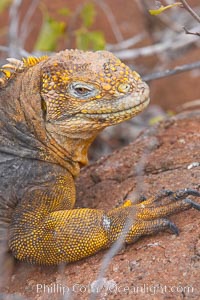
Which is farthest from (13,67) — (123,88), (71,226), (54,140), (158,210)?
(158,210)

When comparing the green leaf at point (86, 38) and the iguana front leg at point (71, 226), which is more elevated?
the iguana front leg at point (71, 226)

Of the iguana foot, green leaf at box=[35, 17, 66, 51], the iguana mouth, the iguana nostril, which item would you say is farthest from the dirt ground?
green leaf at box=[35, 17, 66, 51]

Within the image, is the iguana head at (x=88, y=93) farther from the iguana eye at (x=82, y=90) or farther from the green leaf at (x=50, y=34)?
the green leaf at (x=50, y=34)

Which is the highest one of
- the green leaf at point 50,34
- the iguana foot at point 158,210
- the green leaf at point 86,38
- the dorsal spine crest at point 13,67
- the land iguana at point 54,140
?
the dorsal spine crest at point 13,67

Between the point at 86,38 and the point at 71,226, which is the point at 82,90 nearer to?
the point at 71,226

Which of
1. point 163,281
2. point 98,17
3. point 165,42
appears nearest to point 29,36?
point 98,17

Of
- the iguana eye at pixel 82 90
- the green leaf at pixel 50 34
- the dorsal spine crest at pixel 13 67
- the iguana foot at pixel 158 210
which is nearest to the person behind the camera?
the iguana foot at pixel 158 210

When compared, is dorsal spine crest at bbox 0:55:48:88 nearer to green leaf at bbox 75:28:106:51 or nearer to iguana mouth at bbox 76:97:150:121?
iguana mouth at bbox 76:97:150:121

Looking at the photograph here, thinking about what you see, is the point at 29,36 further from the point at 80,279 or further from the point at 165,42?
the point at 80,279

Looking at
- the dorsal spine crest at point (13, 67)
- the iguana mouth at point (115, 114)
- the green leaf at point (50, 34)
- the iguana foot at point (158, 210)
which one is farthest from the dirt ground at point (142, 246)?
the green leaf at point (50, 34)
